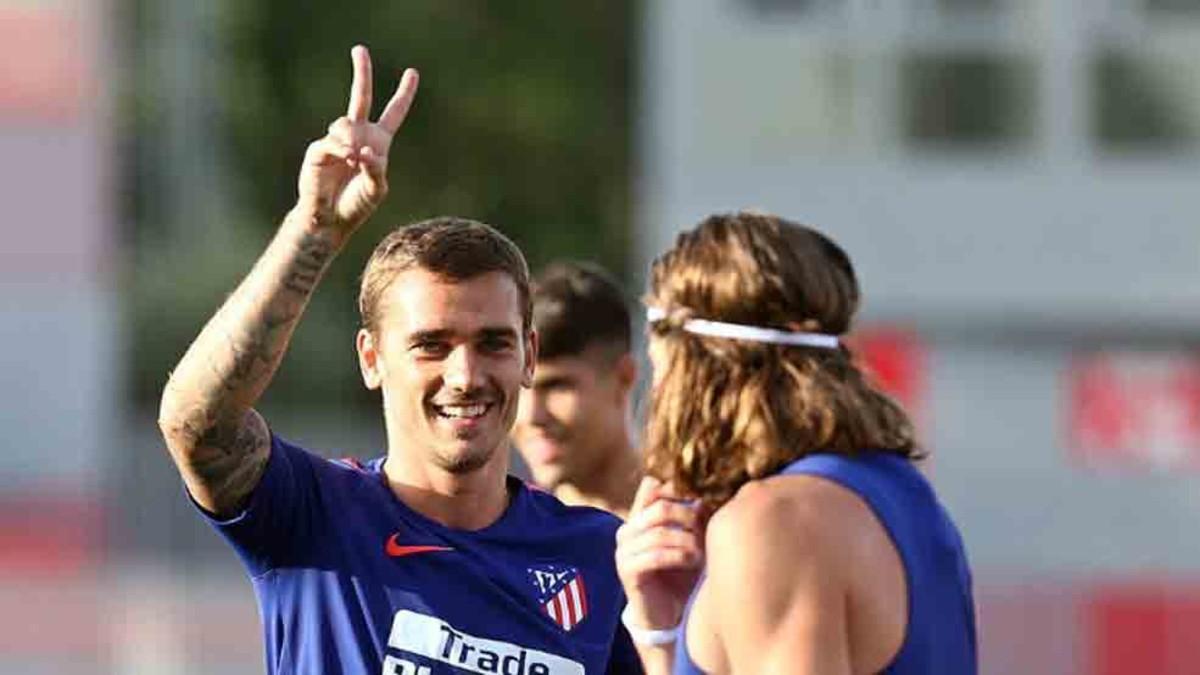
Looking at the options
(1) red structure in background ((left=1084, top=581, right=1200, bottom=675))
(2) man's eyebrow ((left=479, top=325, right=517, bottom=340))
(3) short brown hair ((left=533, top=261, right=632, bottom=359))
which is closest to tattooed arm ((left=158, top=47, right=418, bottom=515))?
(2) man's eyebrow ((left=479, top=325, right=517, bottom=340))

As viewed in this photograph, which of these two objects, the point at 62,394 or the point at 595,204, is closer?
the point at 62,394

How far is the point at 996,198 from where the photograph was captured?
22656mm

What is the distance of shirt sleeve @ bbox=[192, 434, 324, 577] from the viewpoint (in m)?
4.37

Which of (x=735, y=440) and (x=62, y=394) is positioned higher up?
(x=735, y=440)

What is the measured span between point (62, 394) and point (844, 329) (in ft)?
69.9

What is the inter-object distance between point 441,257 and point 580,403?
183cm

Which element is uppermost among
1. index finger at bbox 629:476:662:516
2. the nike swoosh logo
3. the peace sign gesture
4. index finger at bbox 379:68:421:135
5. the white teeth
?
index finger at bbox 379:68:421:135

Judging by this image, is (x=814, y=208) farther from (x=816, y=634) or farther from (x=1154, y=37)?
(x=816, y=634)

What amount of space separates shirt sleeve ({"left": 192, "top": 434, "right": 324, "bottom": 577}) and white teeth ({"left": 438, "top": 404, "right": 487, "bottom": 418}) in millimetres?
237

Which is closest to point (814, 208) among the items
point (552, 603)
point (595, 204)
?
point (595, 204)

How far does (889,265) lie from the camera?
2252cm

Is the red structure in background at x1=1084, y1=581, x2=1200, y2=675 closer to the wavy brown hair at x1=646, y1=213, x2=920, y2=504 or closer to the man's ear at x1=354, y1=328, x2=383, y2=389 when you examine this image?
the man's ear at x1=354, y1=328, x2=383, y2=389

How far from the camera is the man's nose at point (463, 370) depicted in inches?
174

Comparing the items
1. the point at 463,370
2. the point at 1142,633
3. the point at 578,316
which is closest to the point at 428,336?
the point at 463,370
